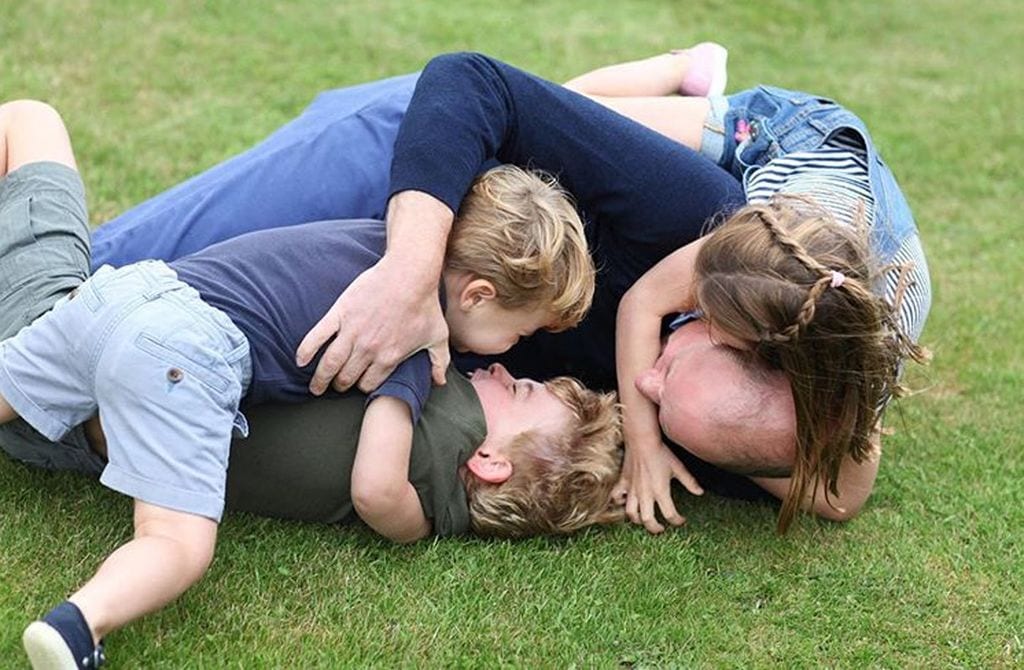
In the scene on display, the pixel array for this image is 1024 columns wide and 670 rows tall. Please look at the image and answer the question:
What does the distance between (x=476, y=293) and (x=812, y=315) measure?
2.51 ft

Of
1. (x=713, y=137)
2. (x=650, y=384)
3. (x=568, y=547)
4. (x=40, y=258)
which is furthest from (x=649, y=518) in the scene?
(x=40, y=258)

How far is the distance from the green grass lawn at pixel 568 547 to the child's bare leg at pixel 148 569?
0.12 meters

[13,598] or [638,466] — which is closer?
[13,598]

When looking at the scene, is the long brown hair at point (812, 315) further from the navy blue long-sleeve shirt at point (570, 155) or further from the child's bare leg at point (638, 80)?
the child's bare leg at point (638, 80)

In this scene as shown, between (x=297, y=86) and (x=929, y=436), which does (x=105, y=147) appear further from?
(x=929, y=436)

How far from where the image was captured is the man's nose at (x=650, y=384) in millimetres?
3172

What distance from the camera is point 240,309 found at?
283 centimetres

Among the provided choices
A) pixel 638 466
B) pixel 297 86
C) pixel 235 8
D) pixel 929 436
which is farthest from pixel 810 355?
pixel 235 8

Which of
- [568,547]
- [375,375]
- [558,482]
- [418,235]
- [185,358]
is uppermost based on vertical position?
[418,235]

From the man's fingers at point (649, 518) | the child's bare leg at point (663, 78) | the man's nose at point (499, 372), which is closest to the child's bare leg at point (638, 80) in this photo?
the child's bare leg at point (663, 78)

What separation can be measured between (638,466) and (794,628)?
0.56 meters

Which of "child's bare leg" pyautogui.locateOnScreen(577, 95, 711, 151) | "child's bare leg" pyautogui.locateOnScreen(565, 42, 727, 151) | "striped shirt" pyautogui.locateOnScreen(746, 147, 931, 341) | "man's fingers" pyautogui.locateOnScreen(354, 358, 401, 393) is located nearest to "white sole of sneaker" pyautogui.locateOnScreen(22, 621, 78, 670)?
"man's fingers" pyautogui.locateOnScreen(354, 358, 401, 393)

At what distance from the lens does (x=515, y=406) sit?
3176 millimetres

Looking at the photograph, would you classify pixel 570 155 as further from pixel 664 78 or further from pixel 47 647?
pixel 47 647
